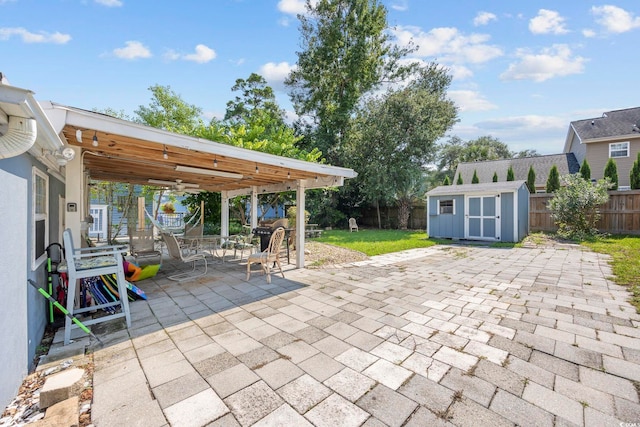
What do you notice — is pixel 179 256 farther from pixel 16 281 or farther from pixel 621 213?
pixel 621 213

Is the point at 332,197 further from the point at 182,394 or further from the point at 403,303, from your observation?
the point at 182,394

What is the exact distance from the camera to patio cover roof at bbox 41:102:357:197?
252 cm

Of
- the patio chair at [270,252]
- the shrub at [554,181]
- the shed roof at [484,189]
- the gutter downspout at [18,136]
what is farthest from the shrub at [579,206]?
the gutter downspout at [18,136]

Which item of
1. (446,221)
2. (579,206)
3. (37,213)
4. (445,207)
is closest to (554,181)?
(579,206)

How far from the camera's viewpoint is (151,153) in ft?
12.5

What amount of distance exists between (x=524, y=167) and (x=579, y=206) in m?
9.43

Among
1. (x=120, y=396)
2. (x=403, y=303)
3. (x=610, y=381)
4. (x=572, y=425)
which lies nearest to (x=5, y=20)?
(x=120, y=396)

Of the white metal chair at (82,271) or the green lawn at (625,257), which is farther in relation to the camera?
the green lawn at (625,257)

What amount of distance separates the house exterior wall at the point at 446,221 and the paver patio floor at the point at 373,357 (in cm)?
630

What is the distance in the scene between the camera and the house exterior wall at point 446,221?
34.5ft

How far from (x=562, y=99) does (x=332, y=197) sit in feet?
33.3

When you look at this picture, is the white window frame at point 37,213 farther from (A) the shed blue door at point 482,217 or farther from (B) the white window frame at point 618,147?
(B) the white window frame at point 618,147

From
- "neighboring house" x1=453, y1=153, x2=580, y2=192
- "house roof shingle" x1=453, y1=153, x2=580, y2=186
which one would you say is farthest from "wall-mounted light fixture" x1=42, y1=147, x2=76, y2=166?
"house roof shingle" x1=453, y1=153, x2=580, y2=186

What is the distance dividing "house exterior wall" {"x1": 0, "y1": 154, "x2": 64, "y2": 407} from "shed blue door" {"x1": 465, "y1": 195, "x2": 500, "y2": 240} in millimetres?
11239
